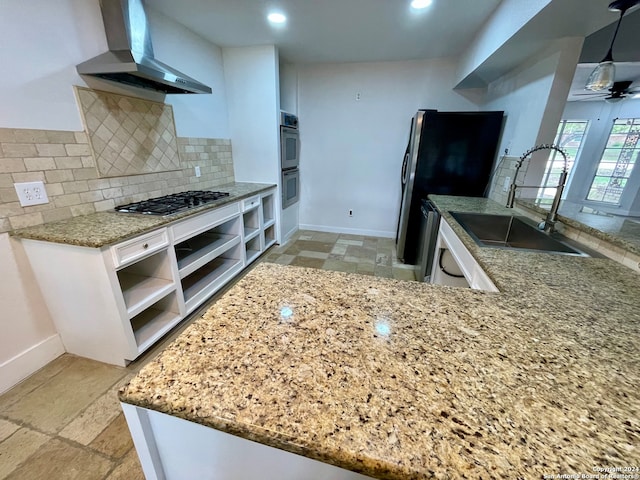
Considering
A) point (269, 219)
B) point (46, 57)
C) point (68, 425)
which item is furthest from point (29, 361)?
point (269, 219)

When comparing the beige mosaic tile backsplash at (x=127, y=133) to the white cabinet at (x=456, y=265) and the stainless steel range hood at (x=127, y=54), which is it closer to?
the stainless steel range hood at (x=127, y=54)

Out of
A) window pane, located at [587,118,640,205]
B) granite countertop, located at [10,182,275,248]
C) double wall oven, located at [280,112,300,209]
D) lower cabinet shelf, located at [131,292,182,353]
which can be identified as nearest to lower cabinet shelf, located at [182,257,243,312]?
lower cabinet shelf, located at [131,292,182,353]

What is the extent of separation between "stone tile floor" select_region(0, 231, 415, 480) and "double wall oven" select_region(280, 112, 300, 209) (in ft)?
7.66

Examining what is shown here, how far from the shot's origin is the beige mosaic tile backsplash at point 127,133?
69.1 inches

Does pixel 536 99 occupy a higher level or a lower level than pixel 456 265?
higher

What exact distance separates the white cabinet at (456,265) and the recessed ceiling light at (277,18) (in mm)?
2179

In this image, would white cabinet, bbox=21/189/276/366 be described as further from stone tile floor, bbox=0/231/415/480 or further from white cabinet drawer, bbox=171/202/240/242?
stone tile floor, bbox=0/231/415/480

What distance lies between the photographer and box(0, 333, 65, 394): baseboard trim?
147 centimetres

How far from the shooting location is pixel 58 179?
1.59 metres

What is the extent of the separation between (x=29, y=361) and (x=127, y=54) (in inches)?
77.2

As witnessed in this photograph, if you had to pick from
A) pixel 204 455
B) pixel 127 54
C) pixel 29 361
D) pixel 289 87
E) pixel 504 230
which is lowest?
pixel 29 361

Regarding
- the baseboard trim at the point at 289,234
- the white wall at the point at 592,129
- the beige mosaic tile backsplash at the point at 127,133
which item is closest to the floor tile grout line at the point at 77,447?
the beige mosaic tile backsplash at the point at 127,133

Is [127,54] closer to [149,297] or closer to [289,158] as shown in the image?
[149,297]

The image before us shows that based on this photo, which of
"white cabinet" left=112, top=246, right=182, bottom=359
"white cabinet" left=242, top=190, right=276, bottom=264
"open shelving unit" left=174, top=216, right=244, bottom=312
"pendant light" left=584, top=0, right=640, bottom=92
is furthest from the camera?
"white cabinet" left=242, top=190, right=276, bottom=264
